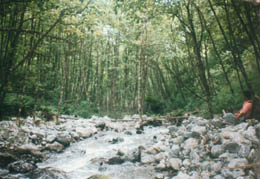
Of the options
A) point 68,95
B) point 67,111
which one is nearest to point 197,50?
point 67,111

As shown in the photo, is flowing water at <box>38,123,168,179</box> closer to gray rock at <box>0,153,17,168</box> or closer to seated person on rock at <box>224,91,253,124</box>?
gray rock at <box>0,153,17,168</box>

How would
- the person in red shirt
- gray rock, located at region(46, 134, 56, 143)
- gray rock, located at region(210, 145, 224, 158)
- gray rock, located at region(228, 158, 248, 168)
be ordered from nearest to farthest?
gray rock, located at region(228, 158, 248, 168) < gray rock, located at region(210, 145, 224, 158) < the person in red shirt < gray rock, located at region(46, 134, 56, 143)

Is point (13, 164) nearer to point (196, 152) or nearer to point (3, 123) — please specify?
point (3, 123)

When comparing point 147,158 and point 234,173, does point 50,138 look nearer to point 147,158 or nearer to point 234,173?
point 147,158

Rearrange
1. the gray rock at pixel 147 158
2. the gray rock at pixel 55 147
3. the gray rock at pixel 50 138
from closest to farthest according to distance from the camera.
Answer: the gray rock at pixel 147 158, the gray rock at pixel 55 147, the gray rock at pixel 50 138

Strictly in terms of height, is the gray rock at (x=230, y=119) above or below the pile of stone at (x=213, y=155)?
above

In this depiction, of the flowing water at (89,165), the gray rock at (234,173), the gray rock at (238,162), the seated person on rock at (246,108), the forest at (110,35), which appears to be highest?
the forest at (110,35)

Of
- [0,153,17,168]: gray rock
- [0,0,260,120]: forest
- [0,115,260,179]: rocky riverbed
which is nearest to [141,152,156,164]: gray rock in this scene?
[0,115,260,179]: rocky riverbed

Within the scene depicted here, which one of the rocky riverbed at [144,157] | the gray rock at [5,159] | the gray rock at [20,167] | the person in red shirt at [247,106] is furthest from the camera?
the person in red shirt at [247,106]

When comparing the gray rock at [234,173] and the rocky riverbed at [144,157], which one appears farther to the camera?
the rocky riverbed at [144,157]

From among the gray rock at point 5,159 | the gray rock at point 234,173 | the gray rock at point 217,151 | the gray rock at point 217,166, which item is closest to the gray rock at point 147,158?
the gray rock at point 217,151

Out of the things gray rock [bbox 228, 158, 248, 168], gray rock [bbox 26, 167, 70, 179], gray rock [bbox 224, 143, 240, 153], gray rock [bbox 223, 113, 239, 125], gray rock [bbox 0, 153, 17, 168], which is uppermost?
gray rock [bbox 223, 113, 239, 125]

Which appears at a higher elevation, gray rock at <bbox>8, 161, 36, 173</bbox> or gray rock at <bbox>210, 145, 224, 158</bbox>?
gray rock at <bbox>210, 145, 224, 158</bbox>

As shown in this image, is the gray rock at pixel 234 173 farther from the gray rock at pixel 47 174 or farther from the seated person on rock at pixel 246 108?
the gray rock at pixel 47 174
